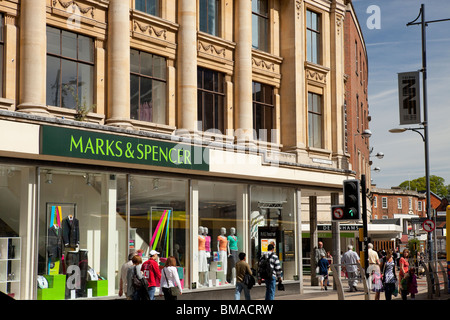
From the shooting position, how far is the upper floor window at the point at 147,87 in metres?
20.9

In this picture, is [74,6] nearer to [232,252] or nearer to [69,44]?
[69,44]

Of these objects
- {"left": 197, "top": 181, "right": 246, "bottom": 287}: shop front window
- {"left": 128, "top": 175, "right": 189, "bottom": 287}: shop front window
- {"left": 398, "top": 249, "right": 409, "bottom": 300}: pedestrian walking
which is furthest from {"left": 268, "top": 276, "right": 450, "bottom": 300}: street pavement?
{"left": 128, "top": 175, "right": 189, "bottom": 287}: shop front window

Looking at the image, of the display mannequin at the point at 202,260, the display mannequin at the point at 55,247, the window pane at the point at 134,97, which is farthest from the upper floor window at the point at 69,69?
the display mannequin at the point at 202,260

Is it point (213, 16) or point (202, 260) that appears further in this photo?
point (213, 16)

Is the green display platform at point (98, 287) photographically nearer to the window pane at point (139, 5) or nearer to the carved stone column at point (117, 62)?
the carved stone column at point (117, 62)

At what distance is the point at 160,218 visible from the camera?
67.8 ft

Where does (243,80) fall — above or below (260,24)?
below

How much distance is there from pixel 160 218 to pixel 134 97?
13.1 ft

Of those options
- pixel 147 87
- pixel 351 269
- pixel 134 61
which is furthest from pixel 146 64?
pixel 351 269

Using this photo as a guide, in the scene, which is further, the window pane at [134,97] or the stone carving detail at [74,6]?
the window pane at [134,97]

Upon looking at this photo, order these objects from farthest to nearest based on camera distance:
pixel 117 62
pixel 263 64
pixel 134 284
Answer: pixel 263 64, pixel 117 62, pixel 134 284

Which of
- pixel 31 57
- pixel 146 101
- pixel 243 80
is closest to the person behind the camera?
pixel 31 57

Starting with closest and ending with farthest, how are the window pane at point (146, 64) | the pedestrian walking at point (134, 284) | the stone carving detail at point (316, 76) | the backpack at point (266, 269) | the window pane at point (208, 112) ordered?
the pedestrian walking at point (134, 284) < the backpack at point (266, 269) < the window pane at point (146, 64) < the window pane at point (208, 112) < the stone carving detail at point (316, 76)

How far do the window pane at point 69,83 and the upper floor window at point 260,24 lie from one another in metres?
9.14
